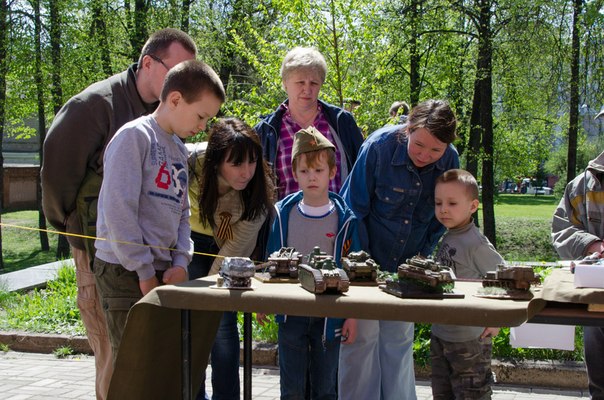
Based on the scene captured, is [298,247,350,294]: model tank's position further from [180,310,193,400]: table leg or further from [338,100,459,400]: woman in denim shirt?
[338,100,459,400]: woman in denim shirt

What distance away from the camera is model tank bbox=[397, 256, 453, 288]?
108 inches

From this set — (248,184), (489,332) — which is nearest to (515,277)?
(489,332)

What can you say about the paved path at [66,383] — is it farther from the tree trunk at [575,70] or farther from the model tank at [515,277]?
the tree trunk at [575,70]

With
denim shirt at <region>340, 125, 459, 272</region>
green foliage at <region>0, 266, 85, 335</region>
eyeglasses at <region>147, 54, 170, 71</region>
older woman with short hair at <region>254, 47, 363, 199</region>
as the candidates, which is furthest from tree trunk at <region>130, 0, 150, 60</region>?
denim shirt at <region>340, 125, 459, 272</region>

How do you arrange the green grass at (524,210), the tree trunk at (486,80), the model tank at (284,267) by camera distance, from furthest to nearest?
the green grass at (524,210) < the tree trunk at (486,80) < the model tank at (284,267)

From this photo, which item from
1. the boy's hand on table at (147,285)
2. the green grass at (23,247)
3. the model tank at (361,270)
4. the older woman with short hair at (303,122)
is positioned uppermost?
the older woman with short hair at (303,122)

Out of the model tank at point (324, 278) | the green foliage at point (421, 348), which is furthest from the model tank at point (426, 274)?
the green foliage at point (421, 348)

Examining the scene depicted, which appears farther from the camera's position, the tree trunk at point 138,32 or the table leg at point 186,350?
the tree trunk at point 138,32

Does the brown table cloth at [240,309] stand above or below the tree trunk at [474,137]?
below

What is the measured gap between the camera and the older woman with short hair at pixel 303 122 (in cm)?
441

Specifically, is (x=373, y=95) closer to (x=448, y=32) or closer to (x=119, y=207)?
(x=448, y=32)

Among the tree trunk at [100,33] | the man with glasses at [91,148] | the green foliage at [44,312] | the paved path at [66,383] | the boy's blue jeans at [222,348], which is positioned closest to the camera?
the man with glasses at [91,148]

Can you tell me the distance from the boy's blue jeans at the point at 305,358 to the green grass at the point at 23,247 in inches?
566

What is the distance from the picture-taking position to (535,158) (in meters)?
33.0
